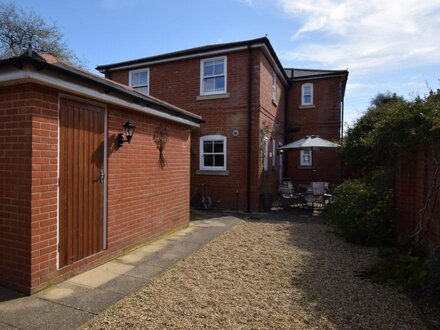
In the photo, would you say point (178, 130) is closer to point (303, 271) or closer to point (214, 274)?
point (214, 274)

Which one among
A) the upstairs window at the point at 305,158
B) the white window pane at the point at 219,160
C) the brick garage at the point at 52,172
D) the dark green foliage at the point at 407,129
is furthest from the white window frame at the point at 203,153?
the upstairs window at the point at 305,158

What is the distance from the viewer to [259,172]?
10.6m

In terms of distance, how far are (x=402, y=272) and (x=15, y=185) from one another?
5.21m

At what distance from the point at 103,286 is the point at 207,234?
3294 mm

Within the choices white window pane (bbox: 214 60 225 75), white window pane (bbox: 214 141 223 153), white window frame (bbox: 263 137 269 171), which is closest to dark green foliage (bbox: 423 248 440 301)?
white window frame (bbox: 263 137 269 171)

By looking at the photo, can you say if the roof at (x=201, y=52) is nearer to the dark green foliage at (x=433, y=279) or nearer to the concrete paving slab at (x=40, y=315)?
the dark green foliage at (x=433, y=279)

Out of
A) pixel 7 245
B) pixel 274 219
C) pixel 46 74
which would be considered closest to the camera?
pixel 46 74

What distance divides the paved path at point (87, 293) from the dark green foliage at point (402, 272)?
3064mm

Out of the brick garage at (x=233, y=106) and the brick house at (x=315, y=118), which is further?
the brick house at (x=315, y=118)

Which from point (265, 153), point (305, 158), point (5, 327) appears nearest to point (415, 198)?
point (5, 327)

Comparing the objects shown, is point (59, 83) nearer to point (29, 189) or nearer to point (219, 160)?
point (29, 189)

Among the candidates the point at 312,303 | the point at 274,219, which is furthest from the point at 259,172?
the point at 312,303

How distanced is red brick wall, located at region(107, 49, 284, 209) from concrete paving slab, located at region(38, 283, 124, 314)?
7342 millimetres

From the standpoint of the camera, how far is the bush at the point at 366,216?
20.0ft
